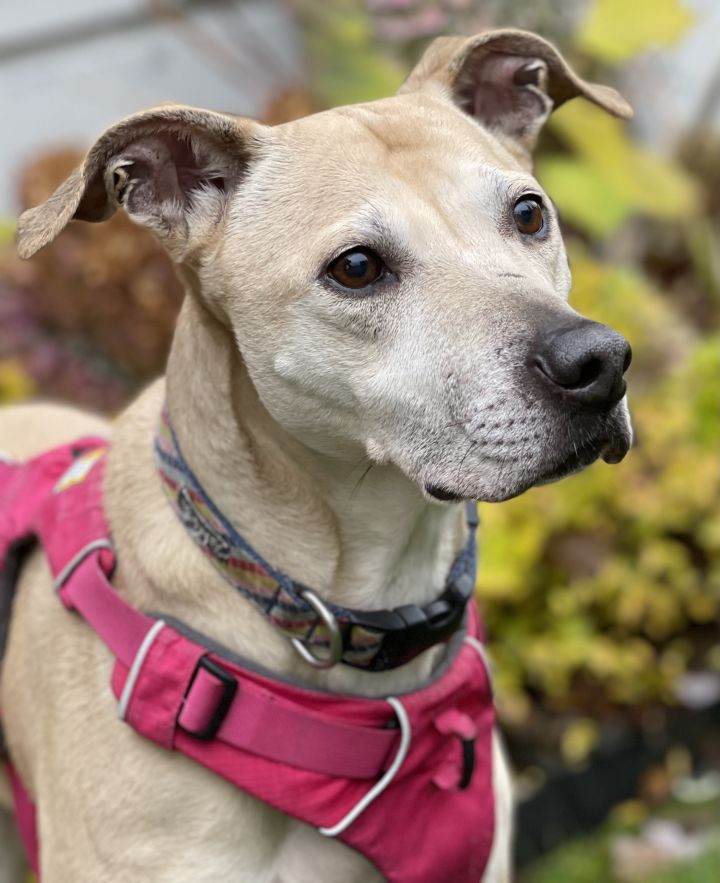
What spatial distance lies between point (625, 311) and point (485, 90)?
9.48 ft

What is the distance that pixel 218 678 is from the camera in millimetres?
2314

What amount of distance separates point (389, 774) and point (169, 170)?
136 cm

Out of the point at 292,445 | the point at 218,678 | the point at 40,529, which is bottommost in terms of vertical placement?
the point at 40,529

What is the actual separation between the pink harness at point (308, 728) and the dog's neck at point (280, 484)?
0.82 feet

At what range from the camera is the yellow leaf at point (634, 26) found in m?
5.82

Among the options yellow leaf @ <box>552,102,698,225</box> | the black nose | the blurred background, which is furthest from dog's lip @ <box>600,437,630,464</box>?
yellow leaf @ <box>552,102,698,225</box>

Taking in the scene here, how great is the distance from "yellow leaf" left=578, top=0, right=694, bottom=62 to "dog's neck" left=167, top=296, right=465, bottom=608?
4.02 metres

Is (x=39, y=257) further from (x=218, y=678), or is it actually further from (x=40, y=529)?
(x=218, y=678)

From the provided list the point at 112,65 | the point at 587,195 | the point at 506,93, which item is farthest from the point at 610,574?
the point at 112,65

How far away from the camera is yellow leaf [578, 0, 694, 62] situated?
229 inches

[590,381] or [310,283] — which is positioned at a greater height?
[590,381]

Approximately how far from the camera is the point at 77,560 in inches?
100

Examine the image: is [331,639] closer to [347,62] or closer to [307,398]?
[307,398]

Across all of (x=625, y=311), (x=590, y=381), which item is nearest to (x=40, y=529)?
(x=590, y=381)
